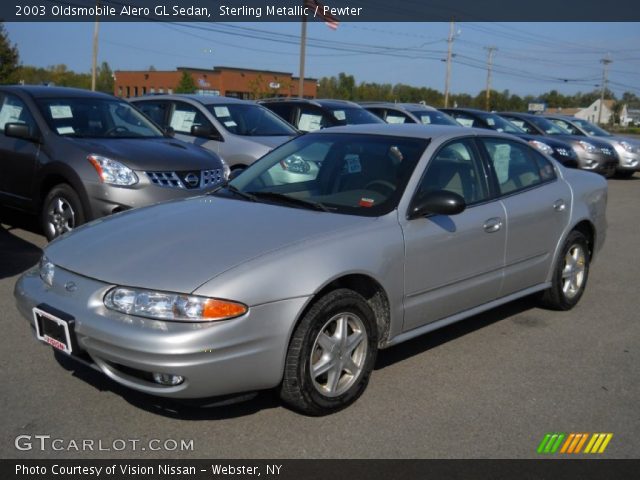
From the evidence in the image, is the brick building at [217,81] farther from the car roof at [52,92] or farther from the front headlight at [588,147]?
the car roof at [52,92]

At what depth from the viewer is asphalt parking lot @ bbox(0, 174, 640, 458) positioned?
3395mm

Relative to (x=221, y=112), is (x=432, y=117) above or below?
above

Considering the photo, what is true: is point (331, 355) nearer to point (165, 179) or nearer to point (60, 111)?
point (165, 179)

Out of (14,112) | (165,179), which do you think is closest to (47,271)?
(165,179)

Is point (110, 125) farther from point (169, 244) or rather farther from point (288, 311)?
point (288, 311)

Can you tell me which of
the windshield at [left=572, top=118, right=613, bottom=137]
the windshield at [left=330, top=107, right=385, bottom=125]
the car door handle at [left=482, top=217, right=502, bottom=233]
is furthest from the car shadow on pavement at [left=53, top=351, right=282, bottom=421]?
the windshield at [left=572, top=118, right=613, bottom=137]

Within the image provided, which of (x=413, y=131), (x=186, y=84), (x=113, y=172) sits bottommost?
(x=113, y=172)

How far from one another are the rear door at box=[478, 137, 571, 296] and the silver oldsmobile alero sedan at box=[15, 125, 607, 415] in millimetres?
16

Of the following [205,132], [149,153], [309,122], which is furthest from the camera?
[309,122]

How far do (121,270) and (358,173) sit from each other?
5.76 ft

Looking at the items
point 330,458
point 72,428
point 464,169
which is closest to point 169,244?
point 72,428

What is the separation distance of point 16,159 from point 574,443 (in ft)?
20.4

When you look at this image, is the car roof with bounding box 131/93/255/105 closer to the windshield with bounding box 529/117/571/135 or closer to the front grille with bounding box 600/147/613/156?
the windshield with bounding box 529/117/571/135

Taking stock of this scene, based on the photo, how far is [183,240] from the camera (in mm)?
3730
